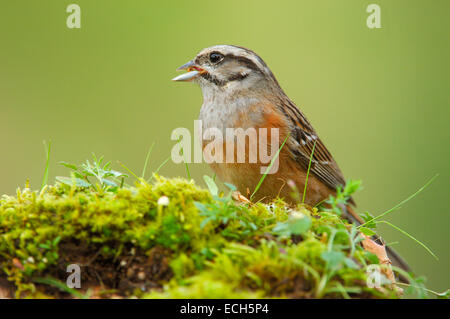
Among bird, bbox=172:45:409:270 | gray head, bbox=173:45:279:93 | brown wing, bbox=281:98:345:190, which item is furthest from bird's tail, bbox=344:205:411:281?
gray head, bbox=173:45:279:93

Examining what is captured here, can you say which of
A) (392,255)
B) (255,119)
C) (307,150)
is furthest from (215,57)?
(392,255)

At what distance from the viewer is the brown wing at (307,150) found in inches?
198

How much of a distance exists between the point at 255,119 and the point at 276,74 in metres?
6.85

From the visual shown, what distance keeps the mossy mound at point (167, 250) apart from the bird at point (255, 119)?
6.52 feet

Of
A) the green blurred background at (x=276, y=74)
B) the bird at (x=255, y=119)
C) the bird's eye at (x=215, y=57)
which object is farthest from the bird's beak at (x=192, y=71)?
the green blurred background at (x=276, y=74)

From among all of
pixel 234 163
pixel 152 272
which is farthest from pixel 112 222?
pixel 234 163

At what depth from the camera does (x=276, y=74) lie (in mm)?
11375

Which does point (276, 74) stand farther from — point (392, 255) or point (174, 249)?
point (174, 249)

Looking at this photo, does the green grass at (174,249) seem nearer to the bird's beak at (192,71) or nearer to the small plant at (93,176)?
the small plant at (93,176)

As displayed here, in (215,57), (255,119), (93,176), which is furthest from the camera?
(215,57)

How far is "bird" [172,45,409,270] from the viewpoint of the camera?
14.9 feet

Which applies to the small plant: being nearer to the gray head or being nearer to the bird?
the bird

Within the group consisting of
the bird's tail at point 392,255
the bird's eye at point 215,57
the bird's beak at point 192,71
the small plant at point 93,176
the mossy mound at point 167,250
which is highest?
the bird's eye at point 215,57
